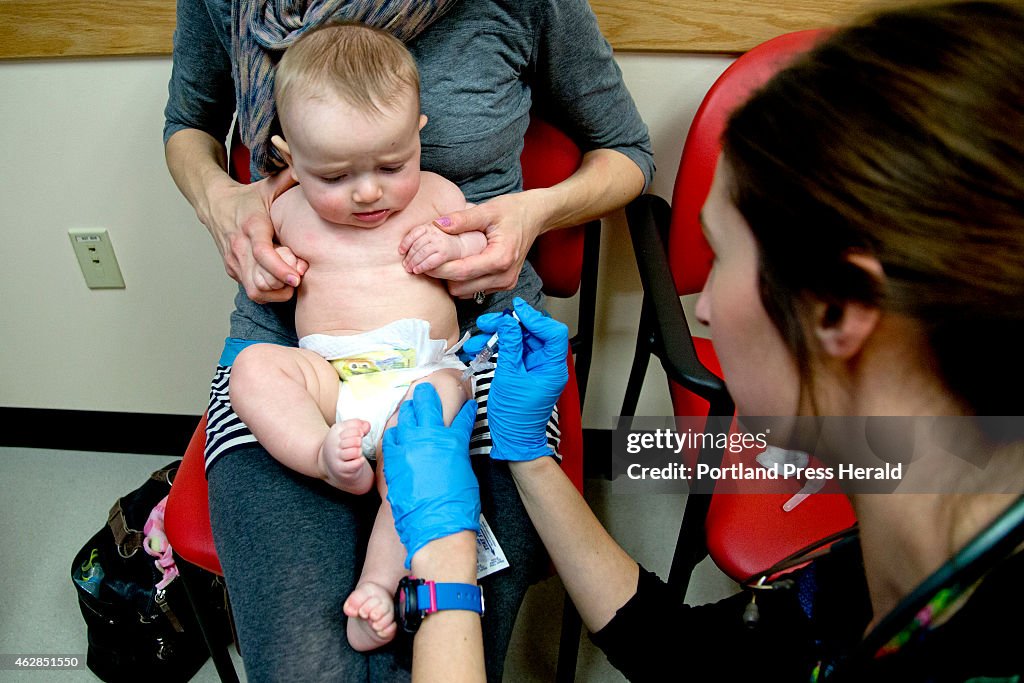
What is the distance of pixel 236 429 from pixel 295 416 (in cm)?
16

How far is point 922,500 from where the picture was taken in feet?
2.15

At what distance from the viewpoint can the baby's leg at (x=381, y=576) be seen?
0.85 meters

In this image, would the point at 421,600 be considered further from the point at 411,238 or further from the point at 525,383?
the point at 411,238

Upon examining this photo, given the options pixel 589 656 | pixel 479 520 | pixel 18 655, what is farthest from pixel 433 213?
pixel 18 655

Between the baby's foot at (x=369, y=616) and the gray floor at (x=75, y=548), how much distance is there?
80 centimetres

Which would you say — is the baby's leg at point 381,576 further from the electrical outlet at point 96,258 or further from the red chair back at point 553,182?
the electrical outlet at point 96,258

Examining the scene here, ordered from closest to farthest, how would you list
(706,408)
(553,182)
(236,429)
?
(236,429) → (706,408) → (553,182)

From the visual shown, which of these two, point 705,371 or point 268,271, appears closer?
point 705,371

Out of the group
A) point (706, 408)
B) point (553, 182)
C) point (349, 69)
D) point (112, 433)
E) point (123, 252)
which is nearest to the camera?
point (349, 69)

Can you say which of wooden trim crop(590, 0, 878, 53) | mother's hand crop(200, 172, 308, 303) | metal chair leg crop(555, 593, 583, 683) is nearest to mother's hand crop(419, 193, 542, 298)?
mother's hand crop(200, 172, 308, 303)

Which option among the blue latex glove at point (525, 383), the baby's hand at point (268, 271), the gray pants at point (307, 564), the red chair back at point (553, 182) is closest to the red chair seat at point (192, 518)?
the gray pants at point (307, 564)

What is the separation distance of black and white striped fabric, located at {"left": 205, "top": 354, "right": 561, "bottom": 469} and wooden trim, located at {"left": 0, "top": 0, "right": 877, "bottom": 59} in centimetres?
73

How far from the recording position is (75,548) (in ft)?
6.03

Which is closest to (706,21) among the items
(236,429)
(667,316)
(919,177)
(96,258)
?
(667,316)
